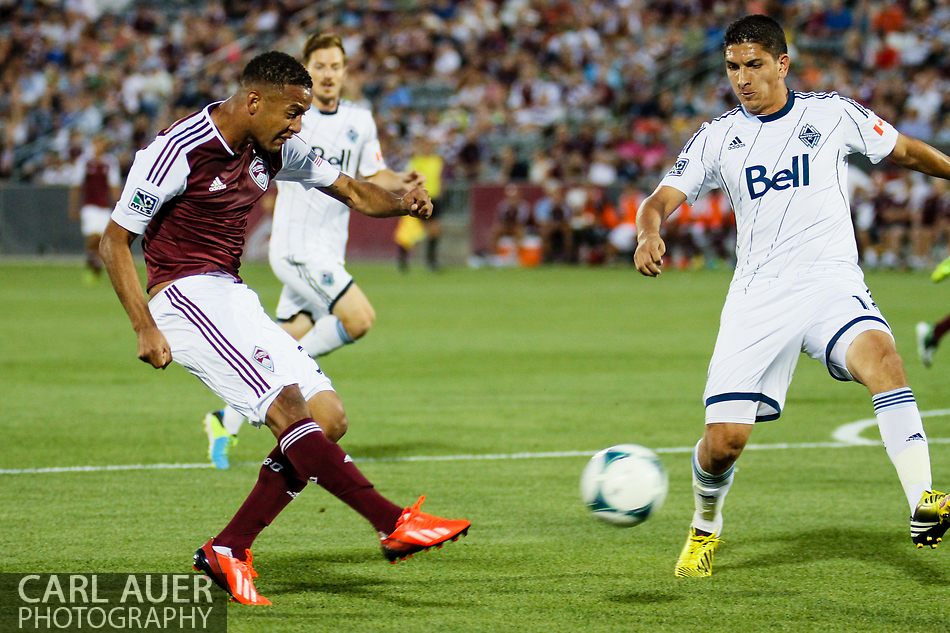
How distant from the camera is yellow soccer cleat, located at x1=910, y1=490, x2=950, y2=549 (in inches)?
214

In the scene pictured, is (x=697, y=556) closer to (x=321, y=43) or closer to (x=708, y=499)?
(x=708, y=499)

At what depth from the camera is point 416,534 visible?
17.7 feet

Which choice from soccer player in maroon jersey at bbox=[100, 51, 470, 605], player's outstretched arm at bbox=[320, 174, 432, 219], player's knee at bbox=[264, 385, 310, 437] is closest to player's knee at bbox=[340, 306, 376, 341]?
player's outstretched arm at bbox=[320, 174, 432, 219]

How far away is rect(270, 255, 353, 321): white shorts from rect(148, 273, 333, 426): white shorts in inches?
139

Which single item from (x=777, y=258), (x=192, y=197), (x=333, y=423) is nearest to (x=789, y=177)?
(x=777, y=258)

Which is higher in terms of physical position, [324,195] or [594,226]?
[324,195]

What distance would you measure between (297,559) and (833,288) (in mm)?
2610

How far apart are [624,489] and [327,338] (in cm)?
395

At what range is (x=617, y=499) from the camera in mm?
5723

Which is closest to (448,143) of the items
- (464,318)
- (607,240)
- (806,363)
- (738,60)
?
(607,240)

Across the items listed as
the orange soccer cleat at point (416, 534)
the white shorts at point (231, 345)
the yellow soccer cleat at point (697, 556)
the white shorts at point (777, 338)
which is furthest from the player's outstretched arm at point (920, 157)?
the white shorts at point (231, 345)

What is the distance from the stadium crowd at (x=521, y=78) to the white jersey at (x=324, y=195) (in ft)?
66.2

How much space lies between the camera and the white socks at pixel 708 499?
5.99m

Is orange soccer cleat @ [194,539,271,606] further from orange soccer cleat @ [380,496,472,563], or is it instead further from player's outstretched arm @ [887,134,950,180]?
player's outstretched arm @ [887,134,950,180]
